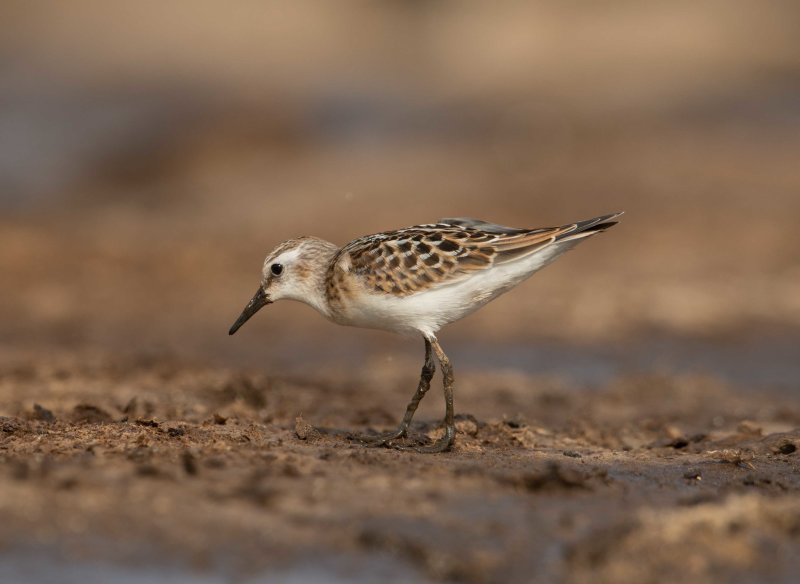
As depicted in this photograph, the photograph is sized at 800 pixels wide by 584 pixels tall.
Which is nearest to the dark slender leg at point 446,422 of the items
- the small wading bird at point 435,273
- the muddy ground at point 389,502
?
the small wading bird at point 435,273

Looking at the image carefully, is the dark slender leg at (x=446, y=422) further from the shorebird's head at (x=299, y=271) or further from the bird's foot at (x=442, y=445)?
the shorebird's head at (x=299, y=271)

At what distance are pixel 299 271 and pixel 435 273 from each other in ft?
3.99

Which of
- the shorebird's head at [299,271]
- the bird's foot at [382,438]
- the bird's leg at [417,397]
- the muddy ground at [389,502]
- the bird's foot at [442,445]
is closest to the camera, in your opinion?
the muddy ground at [389,502]

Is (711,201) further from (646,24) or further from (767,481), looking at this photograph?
(646,24)

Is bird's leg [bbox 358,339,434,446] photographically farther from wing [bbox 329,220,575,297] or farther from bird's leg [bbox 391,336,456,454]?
wing [bbox 329,220,575,297]

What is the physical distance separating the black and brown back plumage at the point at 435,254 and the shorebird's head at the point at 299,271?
0.27 m

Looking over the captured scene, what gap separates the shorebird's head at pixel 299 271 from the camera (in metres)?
8.98

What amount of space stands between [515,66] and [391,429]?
1276 inches

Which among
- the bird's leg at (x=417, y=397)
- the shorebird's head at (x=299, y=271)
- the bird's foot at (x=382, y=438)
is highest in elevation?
the shorebird's head at (x=299, y=271)

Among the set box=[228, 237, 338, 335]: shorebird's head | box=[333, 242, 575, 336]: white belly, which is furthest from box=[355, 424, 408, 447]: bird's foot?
box=[228, 237, 338, 335]: shorebird's head

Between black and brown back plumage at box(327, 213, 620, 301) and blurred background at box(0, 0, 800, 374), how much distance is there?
701 centimetres

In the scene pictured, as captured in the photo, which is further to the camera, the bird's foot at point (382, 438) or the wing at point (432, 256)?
the bird's foot at point (382, 438)

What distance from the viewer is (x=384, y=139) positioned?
30562mm

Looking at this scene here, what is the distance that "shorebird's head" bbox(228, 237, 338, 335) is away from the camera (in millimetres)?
8984
